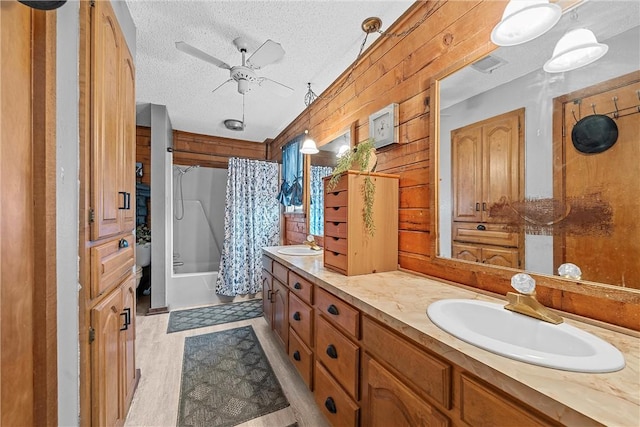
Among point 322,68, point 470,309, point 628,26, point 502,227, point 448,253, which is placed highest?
Result: point 322,68

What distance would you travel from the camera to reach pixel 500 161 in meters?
1.10

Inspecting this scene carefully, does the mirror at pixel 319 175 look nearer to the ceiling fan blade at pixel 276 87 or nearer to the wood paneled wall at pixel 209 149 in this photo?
the ceiling fan blade at pixel 276 87

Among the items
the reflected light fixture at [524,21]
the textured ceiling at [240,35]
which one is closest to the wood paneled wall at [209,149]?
the textured ceiling at [240,35]

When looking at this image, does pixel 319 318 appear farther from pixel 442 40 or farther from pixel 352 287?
pixel 442 40

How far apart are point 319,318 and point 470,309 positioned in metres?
0.75

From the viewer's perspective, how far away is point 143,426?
1401 millimetres

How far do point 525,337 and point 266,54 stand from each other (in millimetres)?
1997

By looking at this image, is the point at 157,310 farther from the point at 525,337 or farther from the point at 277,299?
the point at 525,337

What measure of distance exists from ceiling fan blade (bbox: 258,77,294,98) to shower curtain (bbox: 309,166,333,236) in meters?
0.81

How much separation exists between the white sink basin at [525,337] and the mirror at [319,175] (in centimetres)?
168

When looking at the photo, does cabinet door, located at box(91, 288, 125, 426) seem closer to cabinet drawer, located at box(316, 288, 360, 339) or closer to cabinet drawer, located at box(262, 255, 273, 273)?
cabinet drawer, located at box(316, 288, 360, 339)

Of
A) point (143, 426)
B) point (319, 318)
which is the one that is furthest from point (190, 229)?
point (319, 318)

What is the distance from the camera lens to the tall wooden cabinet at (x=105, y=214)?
0.92 m

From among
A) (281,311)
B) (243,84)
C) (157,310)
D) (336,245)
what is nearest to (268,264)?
(281,311)
